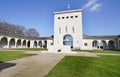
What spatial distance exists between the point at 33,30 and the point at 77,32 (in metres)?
34.9

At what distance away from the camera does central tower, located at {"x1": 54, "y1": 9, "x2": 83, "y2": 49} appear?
104 ft

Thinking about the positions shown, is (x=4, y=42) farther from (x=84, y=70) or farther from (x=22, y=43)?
(x=84, y=70)

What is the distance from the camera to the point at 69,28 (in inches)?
1278

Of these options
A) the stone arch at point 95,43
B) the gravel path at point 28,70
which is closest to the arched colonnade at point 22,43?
the stone arch at point 95,43

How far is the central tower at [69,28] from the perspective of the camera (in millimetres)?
31603

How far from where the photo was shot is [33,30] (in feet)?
197

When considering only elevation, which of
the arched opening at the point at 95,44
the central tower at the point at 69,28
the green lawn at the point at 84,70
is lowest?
the green lawn at the point at 84,70

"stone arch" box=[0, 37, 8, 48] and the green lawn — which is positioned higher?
"stone arch" box=[0, 37, 8, 48]

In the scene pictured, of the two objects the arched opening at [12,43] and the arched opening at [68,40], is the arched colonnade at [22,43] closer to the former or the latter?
the arched opening at [12,43]

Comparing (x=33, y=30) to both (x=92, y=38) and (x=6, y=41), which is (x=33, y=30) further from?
(x=92, y=38)

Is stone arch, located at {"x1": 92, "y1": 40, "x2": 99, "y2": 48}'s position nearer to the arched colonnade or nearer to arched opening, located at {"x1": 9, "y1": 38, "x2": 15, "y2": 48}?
the arched colonnade

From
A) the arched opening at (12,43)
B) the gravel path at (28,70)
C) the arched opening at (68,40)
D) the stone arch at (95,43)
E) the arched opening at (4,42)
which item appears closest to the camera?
the gravel path at (28,70)

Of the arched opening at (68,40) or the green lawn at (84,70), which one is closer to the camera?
the green lawn at (84,70)

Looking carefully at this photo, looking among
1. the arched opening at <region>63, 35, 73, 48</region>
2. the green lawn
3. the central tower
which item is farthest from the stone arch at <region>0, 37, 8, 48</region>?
the green lawn
